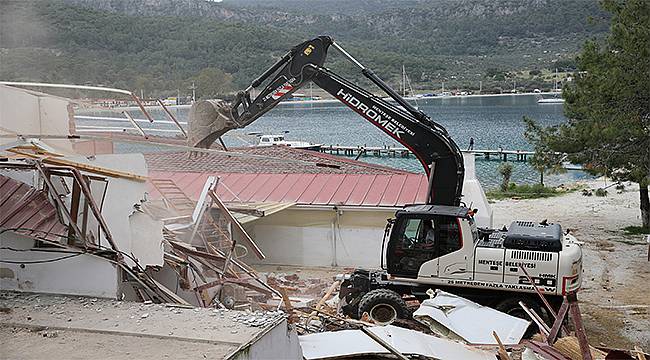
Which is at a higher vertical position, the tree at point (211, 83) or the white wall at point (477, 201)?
the tree at point (211, 83)

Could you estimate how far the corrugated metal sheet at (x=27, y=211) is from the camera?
23.0 feet

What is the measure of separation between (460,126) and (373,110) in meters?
81.3

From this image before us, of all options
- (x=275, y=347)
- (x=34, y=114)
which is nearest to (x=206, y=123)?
(x=34, y=114)

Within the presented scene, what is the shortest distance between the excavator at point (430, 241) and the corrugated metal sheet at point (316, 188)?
4688 millimetres

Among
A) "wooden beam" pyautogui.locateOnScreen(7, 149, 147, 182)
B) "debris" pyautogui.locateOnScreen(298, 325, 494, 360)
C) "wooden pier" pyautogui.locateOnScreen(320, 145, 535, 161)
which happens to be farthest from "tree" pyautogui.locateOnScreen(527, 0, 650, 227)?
"wooden pier" pyautogui.locateOnScreen(320, 145, 535, 161)

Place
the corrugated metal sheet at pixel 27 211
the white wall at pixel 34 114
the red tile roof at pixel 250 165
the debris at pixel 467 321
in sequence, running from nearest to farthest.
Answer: the corrugated metal sheet at pixel 27 211
the white wall at pixel 34 114
the debris at pixel 467 321
the red tile roof at pixel 250 165

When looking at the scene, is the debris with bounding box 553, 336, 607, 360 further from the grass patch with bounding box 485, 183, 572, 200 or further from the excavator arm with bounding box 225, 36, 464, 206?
the grass patch with bounding box 485, 183, 572, 200

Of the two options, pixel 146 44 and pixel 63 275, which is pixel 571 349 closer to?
pixel 63 275

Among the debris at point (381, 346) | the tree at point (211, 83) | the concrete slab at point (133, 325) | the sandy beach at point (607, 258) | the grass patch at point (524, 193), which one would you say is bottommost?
the sandy beach at point (607, 258)

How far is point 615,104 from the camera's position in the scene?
19016 millimetres

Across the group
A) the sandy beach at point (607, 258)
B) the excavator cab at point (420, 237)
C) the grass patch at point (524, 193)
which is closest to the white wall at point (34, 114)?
the excavator cab at point (420, 237)

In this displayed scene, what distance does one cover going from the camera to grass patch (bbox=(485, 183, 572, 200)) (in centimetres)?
3453

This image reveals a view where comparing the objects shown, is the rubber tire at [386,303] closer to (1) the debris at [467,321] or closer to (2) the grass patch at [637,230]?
(1) the debris at [467,321]

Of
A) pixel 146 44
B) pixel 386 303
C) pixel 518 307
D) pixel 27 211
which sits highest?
pixel 146 44
